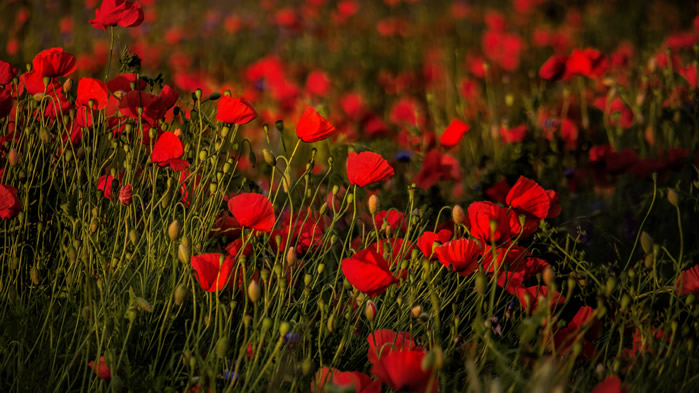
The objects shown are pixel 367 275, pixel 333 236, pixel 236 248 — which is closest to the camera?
pixel 367 275

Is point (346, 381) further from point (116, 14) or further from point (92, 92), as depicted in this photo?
point (116, 14)

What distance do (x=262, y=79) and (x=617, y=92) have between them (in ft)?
7.02

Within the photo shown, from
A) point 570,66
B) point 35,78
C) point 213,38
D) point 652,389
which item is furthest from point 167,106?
point 213,38

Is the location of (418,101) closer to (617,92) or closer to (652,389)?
(617,92)

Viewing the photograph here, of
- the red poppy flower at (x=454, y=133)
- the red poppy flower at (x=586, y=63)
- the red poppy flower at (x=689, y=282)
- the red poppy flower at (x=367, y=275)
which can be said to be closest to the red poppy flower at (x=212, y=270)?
the red poppy flower at (x=367, y=275)

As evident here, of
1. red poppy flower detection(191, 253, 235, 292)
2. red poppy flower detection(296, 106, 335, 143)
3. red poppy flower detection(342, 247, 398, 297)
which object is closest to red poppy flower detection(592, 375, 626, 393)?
red poppy flower detection(342, 247, 398, 297)

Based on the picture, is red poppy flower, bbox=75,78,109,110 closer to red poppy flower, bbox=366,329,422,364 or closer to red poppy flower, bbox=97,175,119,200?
red poppy flower, bbox=97,175,119,200

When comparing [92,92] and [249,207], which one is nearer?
[249,207]

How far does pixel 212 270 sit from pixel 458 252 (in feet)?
1.58

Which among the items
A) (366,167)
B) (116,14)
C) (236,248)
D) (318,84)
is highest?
(116,14)

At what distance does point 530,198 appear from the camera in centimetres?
164

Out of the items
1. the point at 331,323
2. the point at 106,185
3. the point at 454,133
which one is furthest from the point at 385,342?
the point at 454,133

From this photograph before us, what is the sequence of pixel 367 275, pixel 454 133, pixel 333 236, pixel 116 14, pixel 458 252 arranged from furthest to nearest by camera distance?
pixel 454 133
pixel 116 14
pixel 333 236
pixel 458 252
pixel 367 275

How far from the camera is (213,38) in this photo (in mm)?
6012
